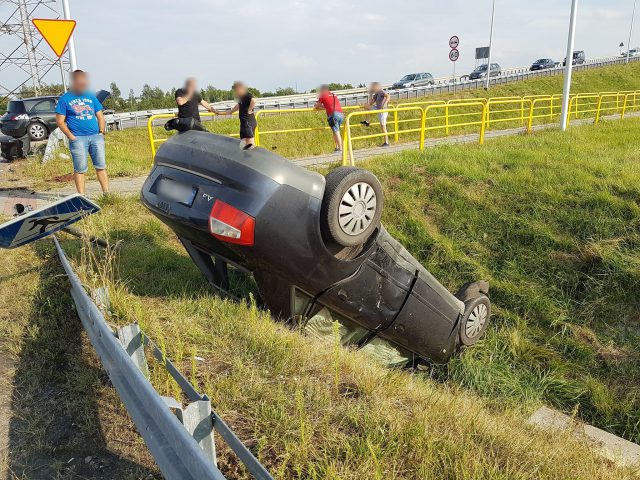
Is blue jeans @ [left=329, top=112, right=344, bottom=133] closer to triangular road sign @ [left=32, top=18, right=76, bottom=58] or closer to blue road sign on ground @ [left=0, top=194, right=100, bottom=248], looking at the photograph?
triangular road sign @ [left=32, top=18, right=76, bottom=58]

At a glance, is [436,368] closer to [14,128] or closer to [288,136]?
[288,136]

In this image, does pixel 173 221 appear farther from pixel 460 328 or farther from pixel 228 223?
pixel 460 328

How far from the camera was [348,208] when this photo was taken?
3.10 meters

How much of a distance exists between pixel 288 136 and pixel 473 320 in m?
12.1

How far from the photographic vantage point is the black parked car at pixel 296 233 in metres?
2.95

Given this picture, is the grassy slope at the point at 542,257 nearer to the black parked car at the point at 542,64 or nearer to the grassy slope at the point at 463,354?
the grassy slope at the point at 463,354

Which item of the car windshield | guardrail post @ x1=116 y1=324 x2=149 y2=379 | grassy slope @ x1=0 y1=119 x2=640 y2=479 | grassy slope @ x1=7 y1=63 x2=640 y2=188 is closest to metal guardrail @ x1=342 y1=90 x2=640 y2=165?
grassy slope @ x1=7 y1=63 x2=640 y2=188

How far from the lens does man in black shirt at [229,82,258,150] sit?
10.4 feet

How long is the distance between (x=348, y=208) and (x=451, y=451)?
1573 millimetres

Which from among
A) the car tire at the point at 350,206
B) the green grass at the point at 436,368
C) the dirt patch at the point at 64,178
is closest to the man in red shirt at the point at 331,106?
the green grass at the point at 436,368

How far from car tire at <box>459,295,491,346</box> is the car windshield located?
16096 mm

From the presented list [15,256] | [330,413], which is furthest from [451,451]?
[15,256]

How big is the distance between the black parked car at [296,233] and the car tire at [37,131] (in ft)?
47.1

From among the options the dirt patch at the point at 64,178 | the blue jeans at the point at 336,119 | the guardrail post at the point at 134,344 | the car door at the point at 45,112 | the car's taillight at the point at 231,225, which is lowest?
the dirt patch at the point at 64,178
